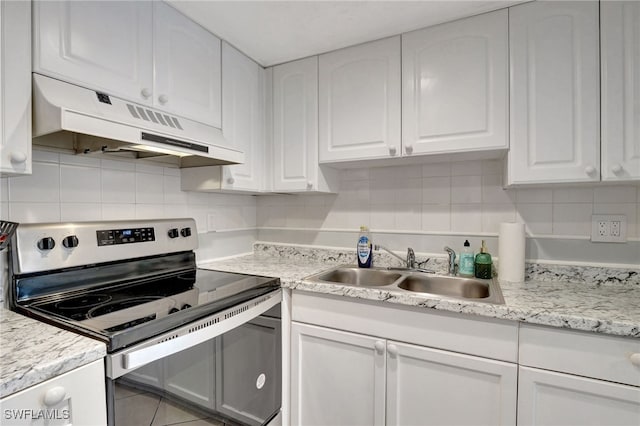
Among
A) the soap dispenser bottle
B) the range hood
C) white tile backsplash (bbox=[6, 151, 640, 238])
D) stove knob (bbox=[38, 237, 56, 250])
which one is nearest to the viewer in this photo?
the range hood

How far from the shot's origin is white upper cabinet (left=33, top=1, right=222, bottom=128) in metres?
1.01

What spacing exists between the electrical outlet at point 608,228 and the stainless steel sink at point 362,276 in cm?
92

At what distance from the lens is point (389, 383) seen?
4.24 feet

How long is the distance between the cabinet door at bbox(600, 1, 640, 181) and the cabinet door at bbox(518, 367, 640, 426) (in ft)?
2.56

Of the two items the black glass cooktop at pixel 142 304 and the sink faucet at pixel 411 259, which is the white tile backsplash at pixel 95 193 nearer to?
the black glass cooktop at pixel 142 304

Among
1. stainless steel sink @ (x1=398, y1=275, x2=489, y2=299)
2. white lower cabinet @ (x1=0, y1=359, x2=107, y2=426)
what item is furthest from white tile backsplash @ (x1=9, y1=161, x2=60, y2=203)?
stainless steel sink @ (x1=398, y1=275, x2=489, y2=299)

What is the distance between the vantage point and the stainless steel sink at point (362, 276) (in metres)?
1.73

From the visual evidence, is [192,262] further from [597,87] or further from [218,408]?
[597,87]

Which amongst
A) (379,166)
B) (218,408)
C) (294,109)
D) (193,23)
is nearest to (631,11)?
(379,166)

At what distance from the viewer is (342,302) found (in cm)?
139

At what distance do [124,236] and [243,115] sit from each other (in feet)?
2.99

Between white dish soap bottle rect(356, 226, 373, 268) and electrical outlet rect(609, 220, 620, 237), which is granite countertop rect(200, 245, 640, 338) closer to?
electrical outlet rect(609, 220, 620, 237)

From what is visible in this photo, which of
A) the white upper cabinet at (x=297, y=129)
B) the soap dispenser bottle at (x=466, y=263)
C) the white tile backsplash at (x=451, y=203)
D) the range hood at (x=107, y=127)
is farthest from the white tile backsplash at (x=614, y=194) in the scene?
the range hood at (x=107, y=127)

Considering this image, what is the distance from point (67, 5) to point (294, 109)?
1103 mm
